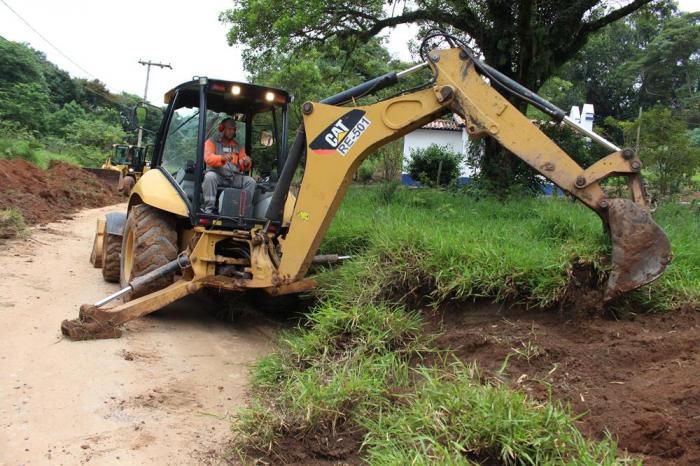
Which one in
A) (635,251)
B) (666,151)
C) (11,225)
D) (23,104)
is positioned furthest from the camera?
(23,104)

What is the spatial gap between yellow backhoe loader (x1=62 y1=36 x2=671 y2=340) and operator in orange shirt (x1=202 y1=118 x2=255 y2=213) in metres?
0.10

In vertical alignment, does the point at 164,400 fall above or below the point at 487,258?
below

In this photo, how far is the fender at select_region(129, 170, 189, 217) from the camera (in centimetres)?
636

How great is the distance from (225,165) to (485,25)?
7328 millimetres

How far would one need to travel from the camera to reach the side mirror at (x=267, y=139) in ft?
23.7

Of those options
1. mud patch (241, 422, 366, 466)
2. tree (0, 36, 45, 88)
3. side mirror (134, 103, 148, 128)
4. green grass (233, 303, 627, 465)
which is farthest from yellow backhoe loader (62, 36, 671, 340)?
tree (0, 36, 45, 88)

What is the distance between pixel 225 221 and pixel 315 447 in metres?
2.95

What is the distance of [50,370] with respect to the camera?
15.1ft

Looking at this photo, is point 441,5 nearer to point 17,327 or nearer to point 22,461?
point 17,327

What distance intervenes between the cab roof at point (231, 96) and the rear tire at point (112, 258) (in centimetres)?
185

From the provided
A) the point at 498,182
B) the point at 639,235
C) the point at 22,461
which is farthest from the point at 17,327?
the point at 498,182

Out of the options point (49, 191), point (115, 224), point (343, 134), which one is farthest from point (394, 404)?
point (49, 191)

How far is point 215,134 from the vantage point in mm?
6676

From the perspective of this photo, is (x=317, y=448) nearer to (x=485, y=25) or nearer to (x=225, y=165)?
(x=225, y=165)
